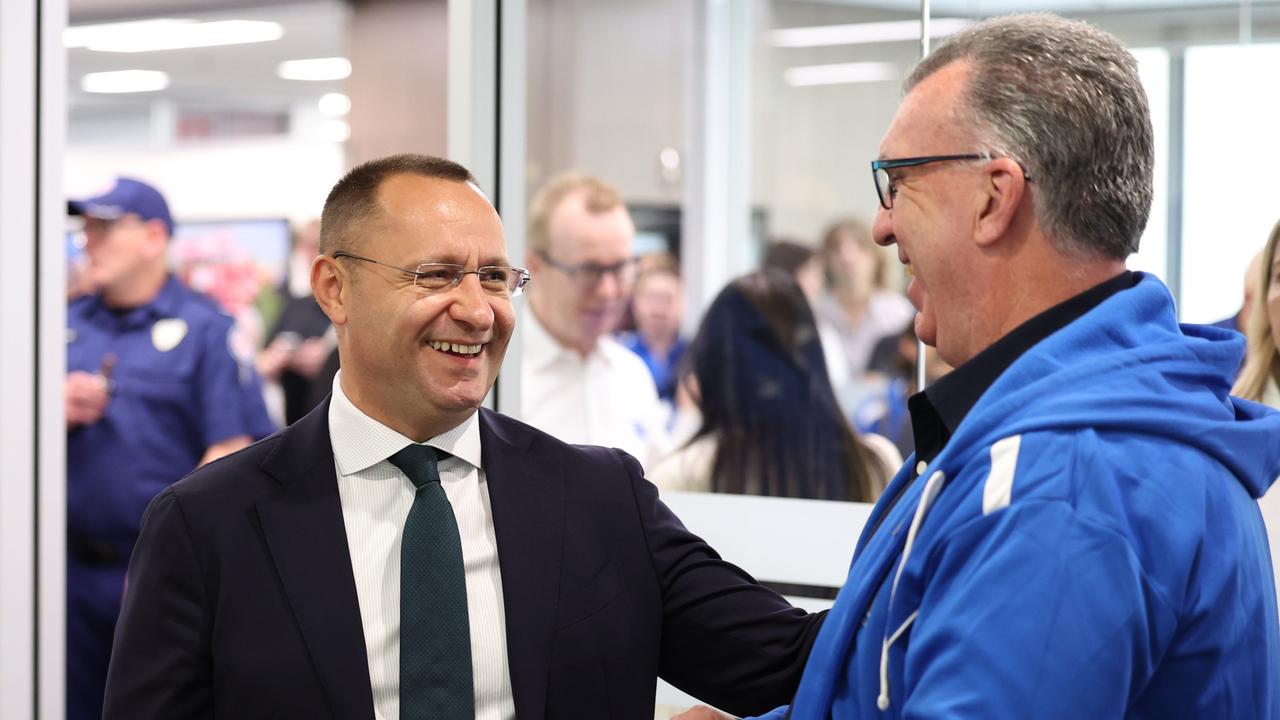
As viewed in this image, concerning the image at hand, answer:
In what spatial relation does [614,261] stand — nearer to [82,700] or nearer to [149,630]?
[82,700]

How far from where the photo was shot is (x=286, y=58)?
11219mm

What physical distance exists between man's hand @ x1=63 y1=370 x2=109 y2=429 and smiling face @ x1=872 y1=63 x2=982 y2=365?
10.9ft

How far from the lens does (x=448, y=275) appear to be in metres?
1.76

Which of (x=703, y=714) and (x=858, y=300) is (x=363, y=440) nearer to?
(x=703, y=714)

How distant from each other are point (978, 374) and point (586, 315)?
2879mm

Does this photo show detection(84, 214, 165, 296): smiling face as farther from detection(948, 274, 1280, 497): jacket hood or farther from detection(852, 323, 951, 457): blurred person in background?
detection(948, 274, 1280, 497): jacket hood

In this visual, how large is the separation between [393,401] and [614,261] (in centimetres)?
264

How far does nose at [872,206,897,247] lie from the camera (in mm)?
1429

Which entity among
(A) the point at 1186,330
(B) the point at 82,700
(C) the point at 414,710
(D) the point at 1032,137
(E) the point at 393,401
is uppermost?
(D) the point at 1032,137

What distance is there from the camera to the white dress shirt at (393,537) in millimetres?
1678

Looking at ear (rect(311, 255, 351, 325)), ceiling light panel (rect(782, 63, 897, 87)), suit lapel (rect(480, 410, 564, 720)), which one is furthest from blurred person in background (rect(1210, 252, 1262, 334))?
ceiling light panel (rect(782, 63, 897, 87))

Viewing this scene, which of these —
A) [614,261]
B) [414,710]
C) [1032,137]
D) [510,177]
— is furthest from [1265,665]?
[614,261]

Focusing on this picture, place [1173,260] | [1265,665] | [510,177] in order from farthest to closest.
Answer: [1173,260], [510,177], [1265,665]

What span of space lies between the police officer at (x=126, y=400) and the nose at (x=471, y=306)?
2.66 m
